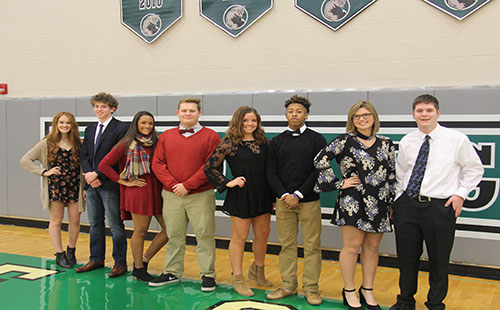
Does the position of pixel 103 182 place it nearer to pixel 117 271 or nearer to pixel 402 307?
pixel 117 271

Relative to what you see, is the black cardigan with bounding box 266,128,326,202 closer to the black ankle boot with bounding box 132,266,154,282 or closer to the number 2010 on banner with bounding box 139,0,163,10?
the black ankle boot with bounding box 132,266,154,282

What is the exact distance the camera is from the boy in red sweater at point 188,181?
372 cm

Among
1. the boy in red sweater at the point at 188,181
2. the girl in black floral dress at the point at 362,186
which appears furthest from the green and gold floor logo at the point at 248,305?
the girl in black floral dress at the point at 362,186

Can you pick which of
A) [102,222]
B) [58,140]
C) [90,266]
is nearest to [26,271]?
[90,266]

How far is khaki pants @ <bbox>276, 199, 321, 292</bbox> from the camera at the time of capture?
3.46 meters

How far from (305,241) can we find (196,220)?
2.96 feet

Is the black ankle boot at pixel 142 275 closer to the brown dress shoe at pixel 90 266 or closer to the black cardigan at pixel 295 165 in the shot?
the brown dress shoe at pixel 90 266

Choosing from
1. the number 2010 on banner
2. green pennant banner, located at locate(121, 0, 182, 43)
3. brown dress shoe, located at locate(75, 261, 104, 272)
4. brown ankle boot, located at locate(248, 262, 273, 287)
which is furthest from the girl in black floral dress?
the number 2010 on banner

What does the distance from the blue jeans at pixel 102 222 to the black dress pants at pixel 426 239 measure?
2370mm

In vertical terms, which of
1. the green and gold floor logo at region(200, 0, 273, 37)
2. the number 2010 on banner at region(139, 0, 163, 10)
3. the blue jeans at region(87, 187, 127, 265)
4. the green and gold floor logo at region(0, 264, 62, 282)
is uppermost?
the number 2010 on banner at region(139, 0, 163, 10)

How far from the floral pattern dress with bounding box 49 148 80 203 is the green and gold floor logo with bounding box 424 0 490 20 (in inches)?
151

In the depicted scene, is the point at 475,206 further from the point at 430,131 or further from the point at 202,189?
the point at 202,189

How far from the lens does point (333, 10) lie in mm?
4938

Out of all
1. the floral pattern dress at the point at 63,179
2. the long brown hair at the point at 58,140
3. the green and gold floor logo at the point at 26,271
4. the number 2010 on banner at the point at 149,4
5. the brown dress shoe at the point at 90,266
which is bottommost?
the green and gold floor logo at the point at 26,271
